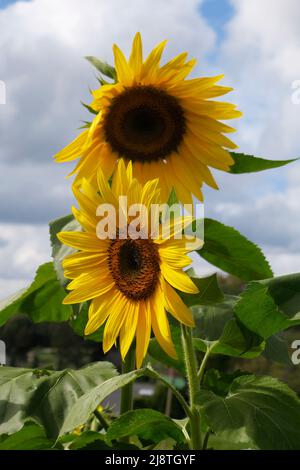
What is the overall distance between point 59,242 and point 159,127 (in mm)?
550

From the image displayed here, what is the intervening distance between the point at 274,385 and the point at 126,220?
1.82 ft

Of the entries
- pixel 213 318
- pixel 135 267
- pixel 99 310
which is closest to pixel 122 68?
pixel 135 267

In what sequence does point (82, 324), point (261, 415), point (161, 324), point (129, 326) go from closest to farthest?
point (261, 415), point (161, 324), point (129, 326), point (82, 324)

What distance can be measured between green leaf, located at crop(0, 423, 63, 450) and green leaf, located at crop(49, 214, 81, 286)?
396 mm

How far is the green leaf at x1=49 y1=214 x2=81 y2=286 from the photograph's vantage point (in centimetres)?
211

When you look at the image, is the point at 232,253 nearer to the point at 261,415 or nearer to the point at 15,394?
the point at 261,415

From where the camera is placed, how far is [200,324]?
2367 mm

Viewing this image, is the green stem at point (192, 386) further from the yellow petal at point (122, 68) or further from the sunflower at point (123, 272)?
the yellow petal at point (122, 68)

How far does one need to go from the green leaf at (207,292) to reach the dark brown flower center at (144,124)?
0.68 m

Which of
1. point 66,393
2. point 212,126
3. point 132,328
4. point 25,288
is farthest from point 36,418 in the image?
point 212,126

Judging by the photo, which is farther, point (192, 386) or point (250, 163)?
point (250, 163)

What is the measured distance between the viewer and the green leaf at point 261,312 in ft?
6.21

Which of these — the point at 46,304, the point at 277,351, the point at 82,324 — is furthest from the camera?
the point at 46,304

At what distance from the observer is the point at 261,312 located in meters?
1.92
